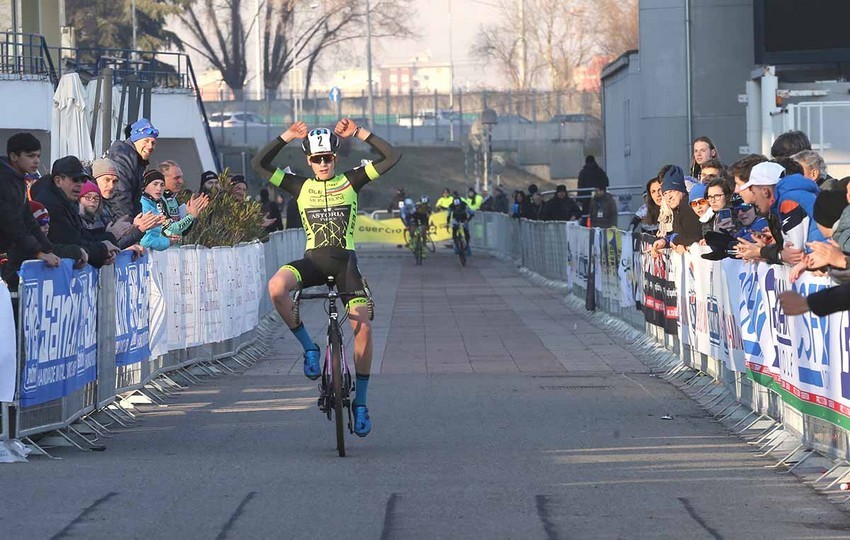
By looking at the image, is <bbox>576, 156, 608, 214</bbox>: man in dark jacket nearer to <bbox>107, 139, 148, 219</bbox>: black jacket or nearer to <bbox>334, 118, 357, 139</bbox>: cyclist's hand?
<bbox>107, 139, 148, 219</bbox>: black jacket

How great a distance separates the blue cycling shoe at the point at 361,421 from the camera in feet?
34.9

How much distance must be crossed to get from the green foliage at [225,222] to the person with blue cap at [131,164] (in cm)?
310

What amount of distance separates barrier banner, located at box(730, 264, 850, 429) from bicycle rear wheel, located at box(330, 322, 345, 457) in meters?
2.85

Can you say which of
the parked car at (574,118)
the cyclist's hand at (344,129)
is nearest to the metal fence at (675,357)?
the cyclist's hand at (344,129)

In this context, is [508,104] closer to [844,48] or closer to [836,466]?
[844,48]

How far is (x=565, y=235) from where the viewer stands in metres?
29.8

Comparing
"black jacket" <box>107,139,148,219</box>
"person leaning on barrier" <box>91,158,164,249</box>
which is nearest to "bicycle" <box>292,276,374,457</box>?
"person leaning on barrier" <box>91,158,164,249</box>

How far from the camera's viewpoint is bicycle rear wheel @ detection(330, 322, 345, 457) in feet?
33.8

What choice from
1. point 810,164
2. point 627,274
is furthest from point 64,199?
point 627,274

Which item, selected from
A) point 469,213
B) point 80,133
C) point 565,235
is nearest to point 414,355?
point 80,133

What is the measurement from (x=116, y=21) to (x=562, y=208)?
4786cm

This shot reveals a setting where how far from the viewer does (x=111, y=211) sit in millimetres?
13586

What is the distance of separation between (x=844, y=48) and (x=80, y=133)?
47.0ft

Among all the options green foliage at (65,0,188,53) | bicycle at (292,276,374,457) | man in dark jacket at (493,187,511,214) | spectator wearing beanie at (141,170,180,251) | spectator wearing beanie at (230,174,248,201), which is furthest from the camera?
green foliage at (65,0,188,53)
